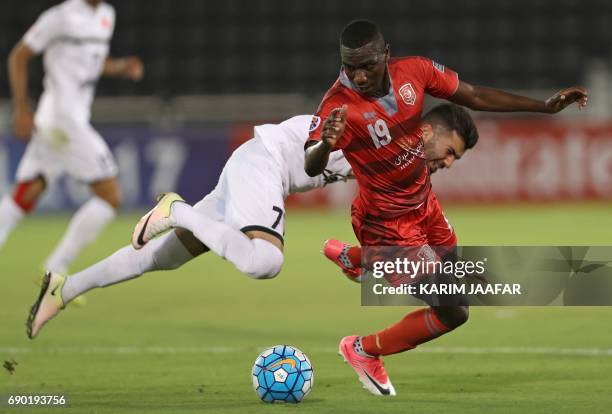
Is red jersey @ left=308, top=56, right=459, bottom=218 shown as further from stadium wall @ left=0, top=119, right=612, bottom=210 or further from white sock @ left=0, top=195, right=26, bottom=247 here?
stadium wall @ left=0, top=119, right=612, bottom=210

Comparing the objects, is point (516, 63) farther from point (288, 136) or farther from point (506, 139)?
point (288, 136)

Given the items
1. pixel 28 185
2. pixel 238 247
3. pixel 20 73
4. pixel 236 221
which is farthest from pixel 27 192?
pixel 238 247

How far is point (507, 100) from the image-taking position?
5855 mm

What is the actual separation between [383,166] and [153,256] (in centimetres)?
130

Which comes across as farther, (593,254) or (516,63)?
(516,63)

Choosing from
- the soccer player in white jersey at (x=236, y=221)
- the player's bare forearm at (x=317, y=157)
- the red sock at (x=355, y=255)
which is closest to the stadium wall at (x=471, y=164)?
the soccer player in white jersey at (x=236, y=221)

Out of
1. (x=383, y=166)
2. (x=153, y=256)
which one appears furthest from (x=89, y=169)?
(x=383, y=166)

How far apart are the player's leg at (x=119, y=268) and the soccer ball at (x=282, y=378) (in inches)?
32.7

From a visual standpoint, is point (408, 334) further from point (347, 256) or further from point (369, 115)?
point (369, 115)

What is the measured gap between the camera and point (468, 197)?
18172 millimetres

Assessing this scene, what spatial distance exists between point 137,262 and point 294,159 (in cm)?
97

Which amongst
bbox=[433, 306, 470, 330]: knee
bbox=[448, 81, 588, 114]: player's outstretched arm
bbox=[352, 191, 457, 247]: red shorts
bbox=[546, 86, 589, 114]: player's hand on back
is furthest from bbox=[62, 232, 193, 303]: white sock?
bbox=[546, 86, 589, 114]: player's hand on back

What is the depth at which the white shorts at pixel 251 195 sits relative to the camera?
573cm

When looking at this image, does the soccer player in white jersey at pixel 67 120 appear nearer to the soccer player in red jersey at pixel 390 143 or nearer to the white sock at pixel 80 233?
the white sock at pixel 80 233
